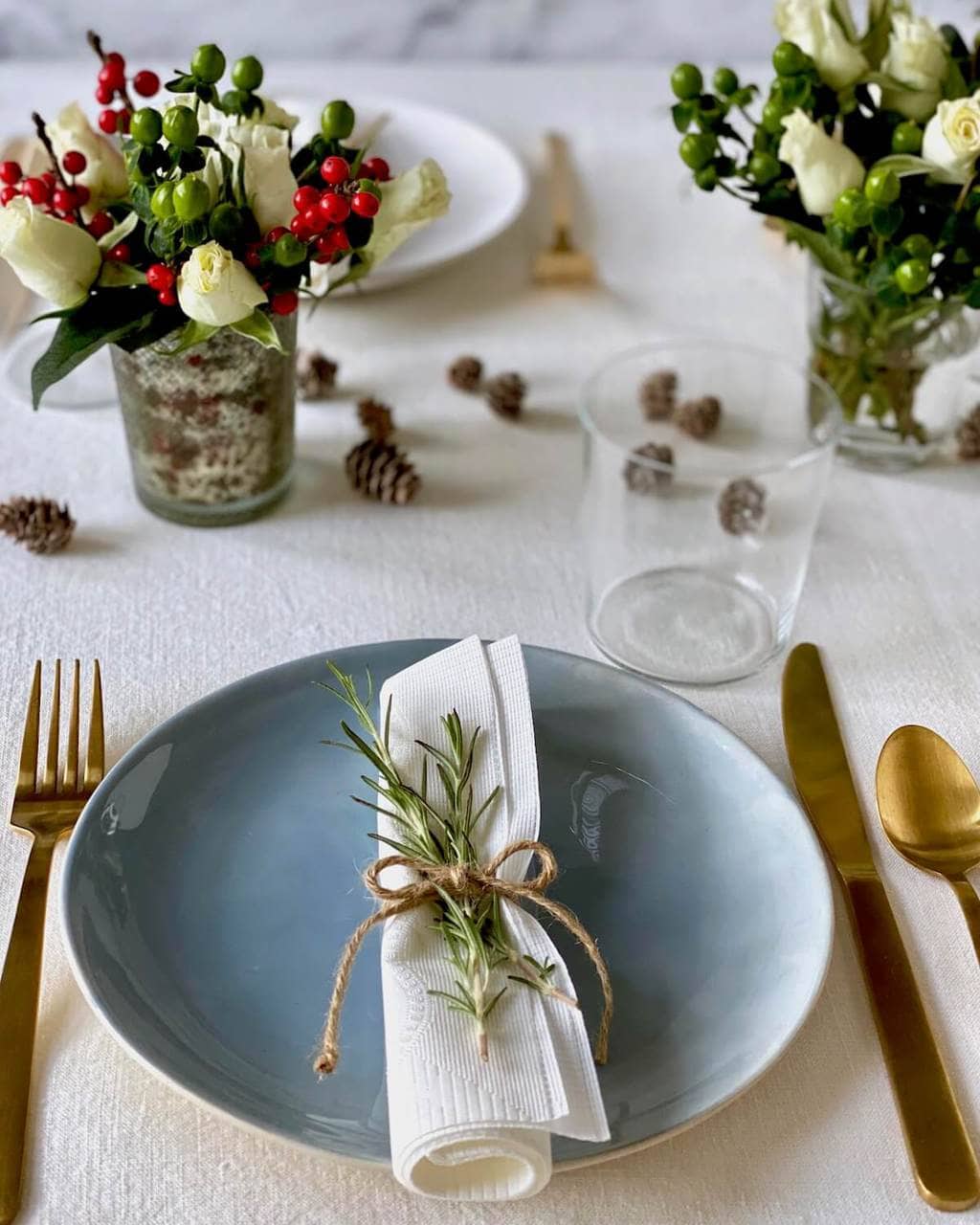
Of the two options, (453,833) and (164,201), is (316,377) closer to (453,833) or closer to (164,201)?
(164,201)

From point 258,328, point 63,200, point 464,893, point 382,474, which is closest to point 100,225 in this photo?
point 63,200

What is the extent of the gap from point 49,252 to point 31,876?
1.12 feet

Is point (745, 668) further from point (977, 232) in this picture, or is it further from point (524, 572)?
point (977, 232)

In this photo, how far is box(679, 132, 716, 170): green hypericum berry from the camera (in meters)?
0.90

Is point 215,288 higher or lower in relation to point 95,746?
higher

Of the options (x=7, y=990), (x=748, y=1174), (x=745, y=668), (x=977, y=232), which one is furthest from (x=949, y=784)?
(x=7, y=990)

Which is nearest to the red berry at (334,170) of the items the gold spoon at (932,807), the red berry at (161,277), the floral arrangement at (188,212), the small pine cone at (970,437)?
the floral arrangement at (188,212)

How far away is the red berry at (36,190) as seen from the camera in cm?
76

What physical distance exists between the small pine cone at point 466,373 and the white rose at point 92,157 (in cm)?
32

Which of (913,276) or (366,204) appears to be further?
(913,276)

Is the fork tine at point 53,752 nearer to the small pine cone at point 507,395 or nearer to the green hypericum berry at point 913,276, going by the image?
the small pine cone at point 507,395

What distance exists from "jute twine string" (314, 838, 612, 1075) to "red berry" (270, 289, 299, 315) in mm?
337

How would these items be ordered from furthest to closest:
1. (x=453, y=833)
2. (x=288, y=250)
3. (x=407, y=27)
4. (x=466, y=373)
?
(x=407, y=27) → (x=466, y=373) → (x=288, y=250) → (x=453, y=833)

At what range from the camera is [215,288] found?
0.71 metres
